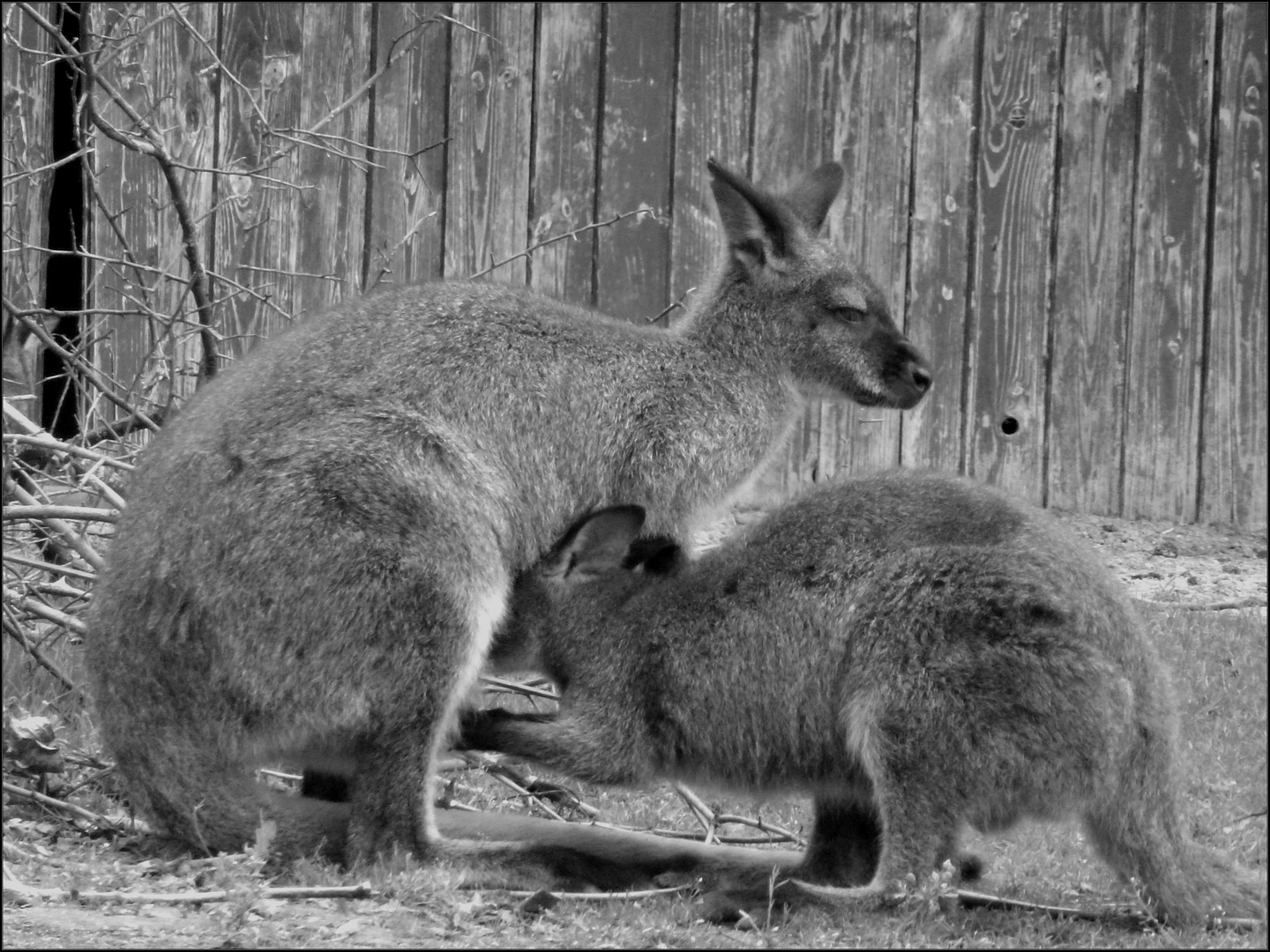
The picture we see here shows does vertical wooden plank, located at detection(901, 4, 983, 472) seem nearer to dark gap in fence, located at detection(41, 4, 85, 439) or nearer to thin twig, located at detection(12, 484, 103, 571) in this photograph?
dark gap in fence, located at detection(41, 4, 85, 439)

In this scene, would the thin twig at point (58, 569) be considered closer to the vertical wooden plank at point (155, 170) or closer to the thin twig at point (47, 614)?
the thin twig at point (47, 614)

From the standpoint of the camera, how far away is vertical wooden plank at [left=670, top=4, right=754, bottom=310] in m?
8.75

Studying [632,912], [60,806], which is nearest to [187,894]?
[632,912]

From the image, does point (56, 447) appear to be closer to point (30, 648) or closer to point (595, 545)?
point (30, 648)

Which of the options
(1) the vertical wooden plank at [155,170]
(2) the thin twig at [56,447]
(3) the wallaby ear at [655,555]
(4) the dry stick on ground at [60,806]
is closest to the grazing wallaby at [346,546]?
(3) the wallaby ear at [655,555]

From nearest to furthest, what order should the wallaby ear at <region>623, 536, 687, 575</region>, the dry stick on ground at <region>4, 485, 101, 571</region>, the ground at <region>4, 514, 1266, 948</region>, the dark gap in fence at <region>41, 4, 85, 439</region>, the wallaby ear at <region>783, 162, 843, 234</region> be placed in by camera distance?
the ground at <region>4, 514, 1266, 948</region> → the wallaby ear at <region>623, 536, 687, 575</region> → the dry stick on ground at <region>4, 485, 101, 571</region> → the wallaby ear at <region>783, 162, 843, 234</region> → the dark gap in fence at <region>41, 4, 85, 439</region>

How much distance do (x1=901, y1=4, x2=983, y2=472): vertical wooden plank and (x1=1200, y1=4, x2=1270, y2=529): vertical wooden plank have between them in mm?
1249

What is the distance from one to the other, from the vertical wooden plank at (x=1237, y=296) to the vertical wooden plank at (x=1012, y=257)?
0.84 metres

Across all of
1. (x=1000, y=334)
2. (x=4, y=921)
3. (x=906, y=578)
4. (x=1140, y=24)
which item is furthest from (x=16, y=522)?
(x=1140, y=24)

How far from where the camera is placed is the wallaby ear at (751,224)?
6.14m

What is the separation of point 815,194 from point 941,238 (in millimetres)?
2440

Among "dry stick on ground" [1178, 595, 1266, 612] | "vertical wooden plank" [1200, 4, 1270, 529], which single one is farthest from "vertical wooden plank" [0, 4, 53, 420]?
"vertical wooden plank" [1200, 4, 1270, 529]

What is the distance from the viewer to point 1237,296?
28.9 feet

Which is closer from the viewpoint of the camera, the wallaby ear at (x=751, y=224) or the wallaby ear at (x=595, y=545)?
the wallaby ear at (x=595, y=545)
